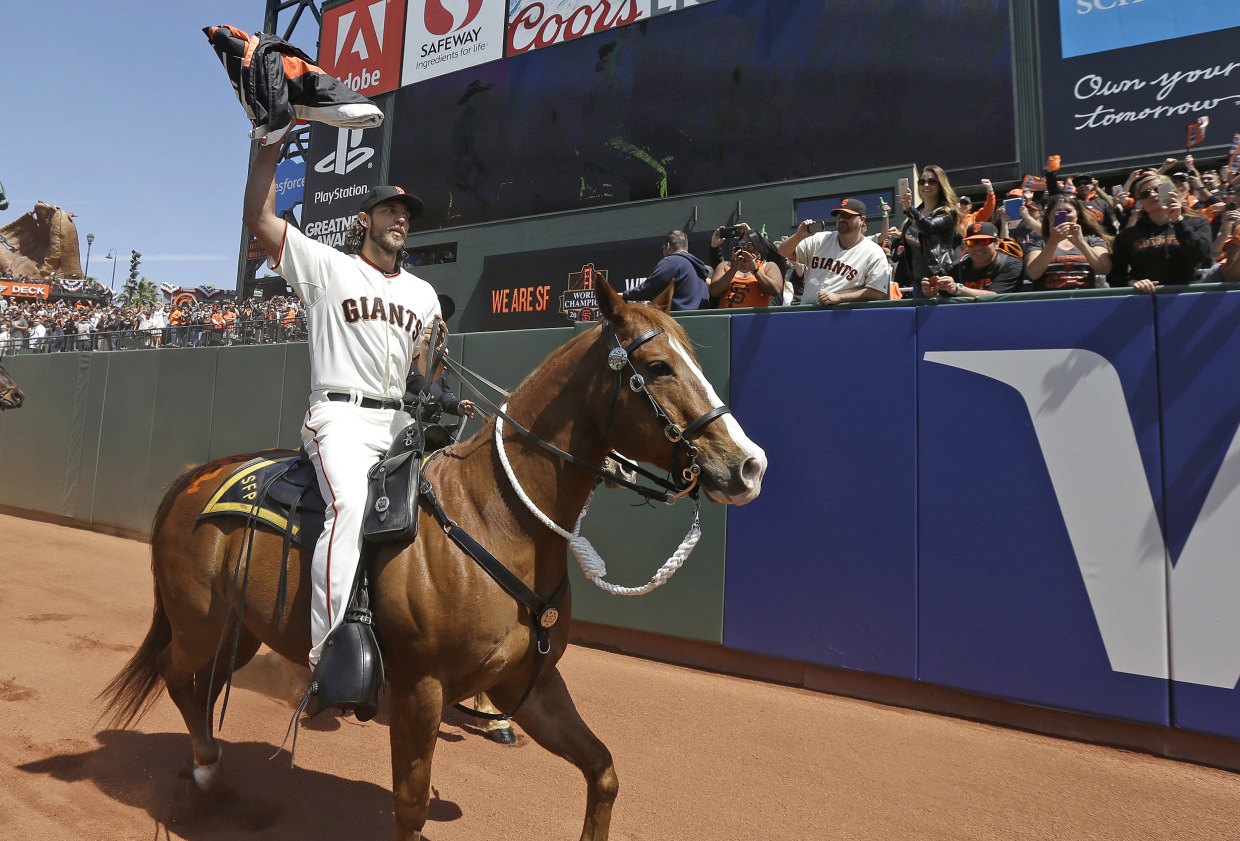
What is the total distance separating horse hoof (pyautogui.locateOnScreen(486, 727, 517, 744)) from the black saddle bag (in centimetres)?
247

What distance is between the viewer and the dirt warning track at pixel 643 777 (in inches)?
136

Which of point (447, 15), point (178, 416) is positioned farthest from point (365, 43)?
point (178, 416)

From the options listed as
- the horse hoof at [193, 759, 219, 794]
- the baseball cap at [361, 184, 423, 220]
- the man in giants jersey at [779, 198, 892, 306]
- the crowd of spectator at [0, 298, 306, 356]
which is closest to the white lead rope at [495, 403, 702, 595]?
the baseball cap at [361, 184, 423, 220]

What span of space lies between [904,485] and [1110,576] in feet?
4.26

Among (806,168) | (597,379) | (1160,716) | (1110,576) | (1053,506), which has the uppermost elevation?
(806,168)

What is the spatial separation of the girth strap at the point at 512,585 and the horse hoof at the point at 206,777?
1.72m

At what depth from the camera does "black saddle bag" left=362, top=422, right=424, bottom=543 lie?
274cm

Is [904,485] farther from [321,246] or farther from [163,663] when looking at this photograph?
[163,663]

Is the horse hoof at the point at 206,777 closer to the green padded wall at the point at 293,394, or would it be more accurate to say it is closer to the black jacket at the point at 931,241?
the black jacket at the point at 931,241

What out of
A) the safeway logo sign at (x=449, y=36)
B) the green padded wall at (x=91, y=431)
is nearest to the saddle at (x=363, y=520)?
the green padded wall at (x=91, y=431)

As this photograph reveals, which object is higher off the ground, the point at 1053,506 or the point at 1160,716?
the point at 1053,506

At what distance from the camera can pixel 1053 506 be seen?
452cm

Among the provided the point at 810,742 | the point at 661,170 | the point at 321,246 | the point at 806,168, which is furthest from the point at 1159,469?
the point at 661,170

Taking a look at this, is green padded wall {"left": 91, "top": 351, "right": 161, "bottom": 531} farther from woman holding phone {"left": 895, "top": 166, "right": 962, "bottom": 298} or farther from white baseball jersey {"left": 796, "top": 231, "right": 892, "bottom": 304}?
woman holding phone {"left": 895, "top": 166, "right": 962, "bottom": 298}
